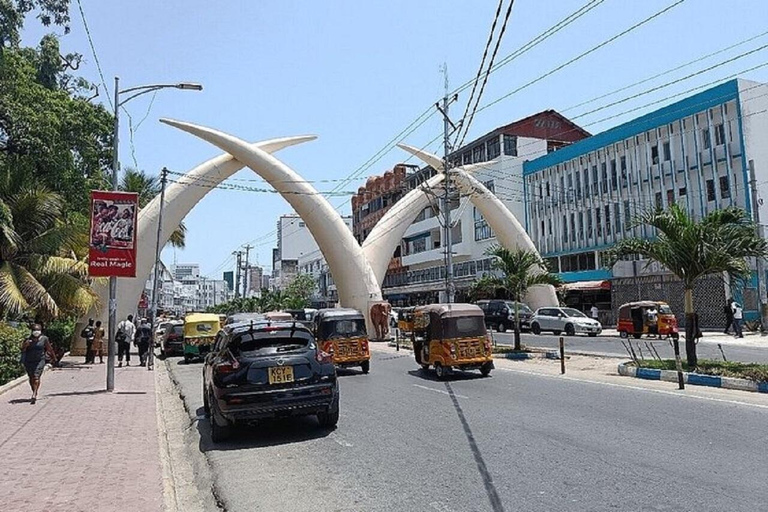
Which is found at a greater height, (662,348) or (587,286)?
(587,286)

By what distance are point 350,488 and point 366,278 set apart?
34.3m

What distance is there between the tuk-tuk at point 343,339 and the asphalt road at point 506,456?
628cm

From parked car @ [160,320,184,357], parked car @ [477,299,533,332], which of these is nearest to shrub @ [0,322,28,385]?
parked car @ [160,320,184,357]

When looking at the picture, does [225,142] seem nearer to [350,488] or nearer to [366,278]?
[366,278]

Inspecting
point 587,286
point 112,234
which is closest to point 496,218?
point 587,286

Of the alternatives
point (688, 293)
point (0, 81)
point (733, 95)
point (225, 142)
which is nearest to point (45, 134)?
point (0, 81)

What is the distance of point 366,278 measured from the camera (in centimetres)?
4116

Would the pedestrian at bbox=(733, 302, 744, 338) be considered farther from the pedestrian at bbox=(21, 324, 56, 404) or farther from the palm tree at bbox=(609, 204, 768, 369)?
the pedestrian at bbox=(21, 324, 56, 404)

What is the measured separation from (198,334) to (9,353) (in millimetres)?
10740

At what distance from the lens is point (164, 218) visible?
37219 millimetres

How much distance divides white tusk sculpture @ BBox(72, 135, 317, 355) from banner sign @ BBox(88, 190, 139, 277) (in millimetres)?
18678

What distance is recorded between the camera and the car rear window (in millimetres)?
9977

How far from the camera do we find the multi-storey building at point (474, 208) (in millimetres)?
54281

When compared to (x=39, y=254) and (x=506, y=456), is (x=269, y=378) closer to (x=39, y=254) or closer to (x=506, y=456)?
(x=506, y=456)
